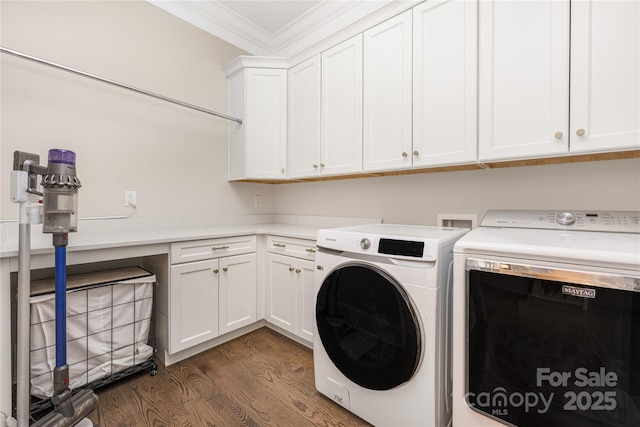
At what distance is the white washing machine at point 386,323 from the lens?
1.12m

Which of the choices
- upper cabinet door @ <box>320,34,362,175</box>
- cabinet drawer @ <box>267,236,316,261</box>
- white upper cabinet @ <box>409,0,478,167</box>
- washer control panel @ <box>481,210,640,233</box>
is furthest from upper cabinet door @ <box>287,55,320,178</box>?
washer control panel @ <box>481,210,640,233</box>

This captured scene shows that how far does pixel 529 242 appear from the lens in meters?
1.01

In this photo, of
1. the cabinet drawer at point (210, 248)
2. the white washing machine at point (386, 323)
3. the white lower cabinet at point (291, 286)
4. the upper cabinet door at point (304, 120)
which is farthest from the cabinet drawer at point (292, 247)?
the upper cabinet door at point (304, 120)

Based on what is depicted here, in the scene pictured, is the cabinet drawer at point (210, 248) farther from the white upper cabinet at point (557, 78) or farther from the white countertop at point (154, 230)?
the white upper cabinet at point (557, 78)

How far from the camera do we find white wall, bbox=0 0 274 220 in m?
1.59

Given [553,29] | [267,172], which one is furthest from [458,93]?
[267,172]

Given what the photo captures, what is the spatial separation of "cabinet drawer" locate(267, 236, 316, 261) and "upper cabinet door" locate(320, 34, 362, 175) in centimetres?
57

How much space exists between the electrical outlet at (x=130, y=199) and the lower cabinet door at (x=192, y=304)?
65 cm

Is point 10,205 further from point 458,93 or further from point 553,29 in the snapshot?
point 553,29

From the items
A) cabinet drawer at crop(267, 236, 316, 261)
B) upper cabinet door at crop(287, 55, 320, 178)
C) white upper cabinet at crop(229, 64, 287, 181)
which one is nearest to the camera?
cabinet drawer at crop(267, 236, 316, 261)

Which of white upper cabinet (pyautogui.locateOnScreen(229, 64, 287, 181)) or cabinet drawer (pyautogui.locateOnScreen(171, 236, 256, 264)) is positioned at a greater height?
white upper cabinet (pyautogui.locateOnScreen(229, 64, 287, 181))

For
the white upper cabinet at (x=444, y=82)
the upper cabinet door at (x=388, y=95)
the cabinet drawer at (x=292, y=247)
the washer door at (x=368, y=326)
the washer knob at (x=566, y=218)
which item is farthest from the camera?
the cabinet drawer at (x=292, y=247)

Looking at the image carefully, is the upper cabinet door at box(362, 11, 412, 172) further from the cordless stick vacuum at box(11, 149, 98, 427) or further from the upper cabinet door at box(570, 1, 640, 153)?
the cordless stick vacuum at box(11, 149, 98, 427)

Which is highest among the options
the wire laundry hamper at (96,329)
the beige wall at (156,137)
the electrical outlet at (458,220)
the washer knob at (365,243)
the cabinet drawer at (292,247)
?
the beige wall at (156,137)
